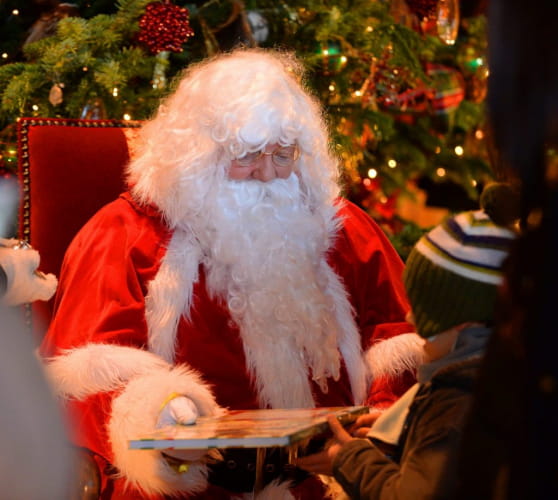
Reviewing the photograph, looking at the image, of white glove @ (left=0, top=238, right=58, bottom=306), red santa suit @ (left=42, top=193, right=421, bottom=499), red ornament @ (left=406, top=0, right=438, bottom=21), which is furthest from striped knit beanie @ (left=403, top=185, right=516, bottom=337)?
red ornament @ (left=406, top=0, right=438, bottom=21)

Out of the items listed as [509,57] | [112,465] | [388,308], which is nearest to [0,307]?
[509,57]

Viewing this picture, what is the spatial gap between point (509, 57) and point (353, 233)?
168 cm

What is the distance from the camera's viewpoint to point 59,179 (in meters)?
2.66

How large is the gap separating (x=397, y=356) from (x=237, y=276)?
0.48 meters

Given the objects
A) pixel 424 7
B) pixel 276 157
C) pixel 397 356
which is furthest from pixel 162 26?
pixel 397 356

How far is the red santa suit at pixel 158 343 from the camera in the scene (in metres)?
2.05

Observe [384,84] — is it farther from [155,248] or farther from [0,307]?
[0,307]

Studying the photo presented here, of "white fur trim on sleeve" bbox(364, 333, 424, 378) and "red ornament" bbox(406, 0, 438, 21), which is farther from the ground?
"red ornament" bbox(406, 0, 438, 21)

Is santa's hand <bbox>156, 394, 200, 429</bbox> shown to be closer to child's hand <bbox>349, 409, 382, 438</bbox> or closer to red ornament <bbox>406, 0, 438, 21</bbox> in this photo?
child's hand <bbox>349, 409, 382, 438</bbox>

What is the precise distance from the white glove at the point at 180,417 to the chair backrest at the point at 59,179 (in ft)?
2.42

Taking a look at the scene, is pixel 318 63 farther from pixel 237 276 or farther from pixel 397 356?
pixel 397 356

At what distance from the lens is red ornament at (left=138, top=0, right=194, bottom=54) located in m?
2.97

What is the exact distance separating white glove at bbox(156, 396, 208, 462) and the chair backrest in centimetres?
74

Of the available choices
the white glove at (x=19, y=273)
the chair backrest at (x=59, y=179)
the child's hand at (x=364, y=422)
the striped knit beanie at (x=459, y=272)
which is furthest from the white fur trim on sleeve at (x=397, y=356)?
the white glove at (x=19, y=273)
